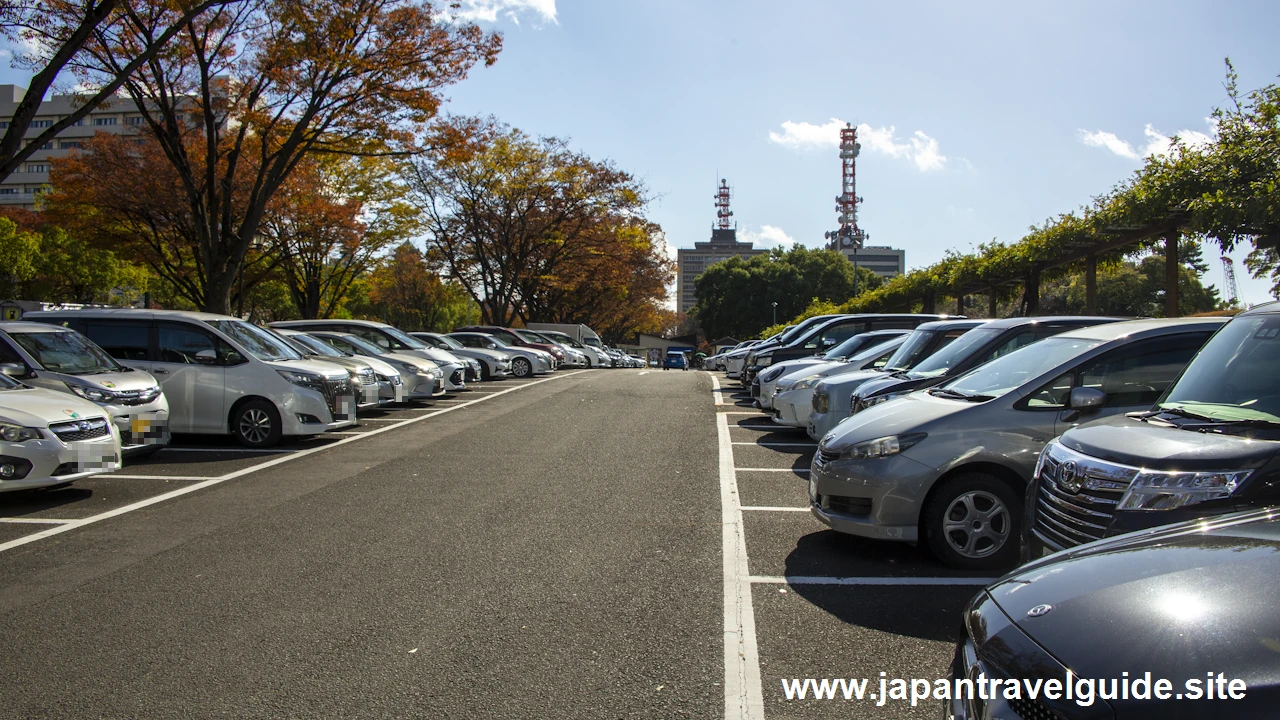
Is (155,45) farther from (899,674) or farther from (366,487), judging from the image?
(899,674)

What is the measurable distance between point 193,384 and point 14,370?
8.15 feet

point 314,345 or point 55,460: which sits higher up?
point 314,345

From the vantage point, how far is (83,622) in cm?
460

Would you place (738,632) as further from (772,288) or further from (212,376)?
(772,288)

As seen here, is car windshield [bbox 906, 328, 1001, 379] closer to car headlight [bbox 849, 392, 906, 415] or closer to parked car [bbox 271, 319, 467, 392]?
car headlight [bbox 849, 392, 906, 415]

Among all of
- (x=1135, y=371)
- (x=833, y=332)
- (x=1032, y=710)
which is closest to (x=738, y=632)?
(x=1032, y=710)

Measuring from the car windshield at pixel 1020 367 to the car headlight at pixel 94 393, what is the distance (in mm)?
8309

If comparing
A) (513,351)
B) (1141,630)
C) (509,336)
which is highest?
(509,336)

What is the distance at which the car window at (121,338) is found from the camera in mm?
11172

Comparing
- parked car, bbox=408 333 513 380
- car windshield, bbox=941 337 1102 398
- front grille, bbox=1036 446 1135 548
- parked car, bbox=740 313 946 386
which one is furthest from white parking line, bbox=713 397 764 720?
parked car, bbox=408 333 513 380

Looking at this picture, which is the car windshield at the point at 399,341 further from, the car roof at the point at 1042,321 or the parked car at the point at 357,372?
the car roof at the point at 1042,321

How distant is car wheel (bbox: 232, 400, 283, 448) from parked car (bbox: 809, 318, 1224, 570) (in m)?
7.62

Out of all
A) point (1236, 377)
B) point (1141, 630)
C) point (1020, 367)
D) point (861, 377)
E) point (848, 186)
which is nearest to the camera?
point (1141, 630)

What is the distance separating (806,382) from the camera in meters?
11.3
